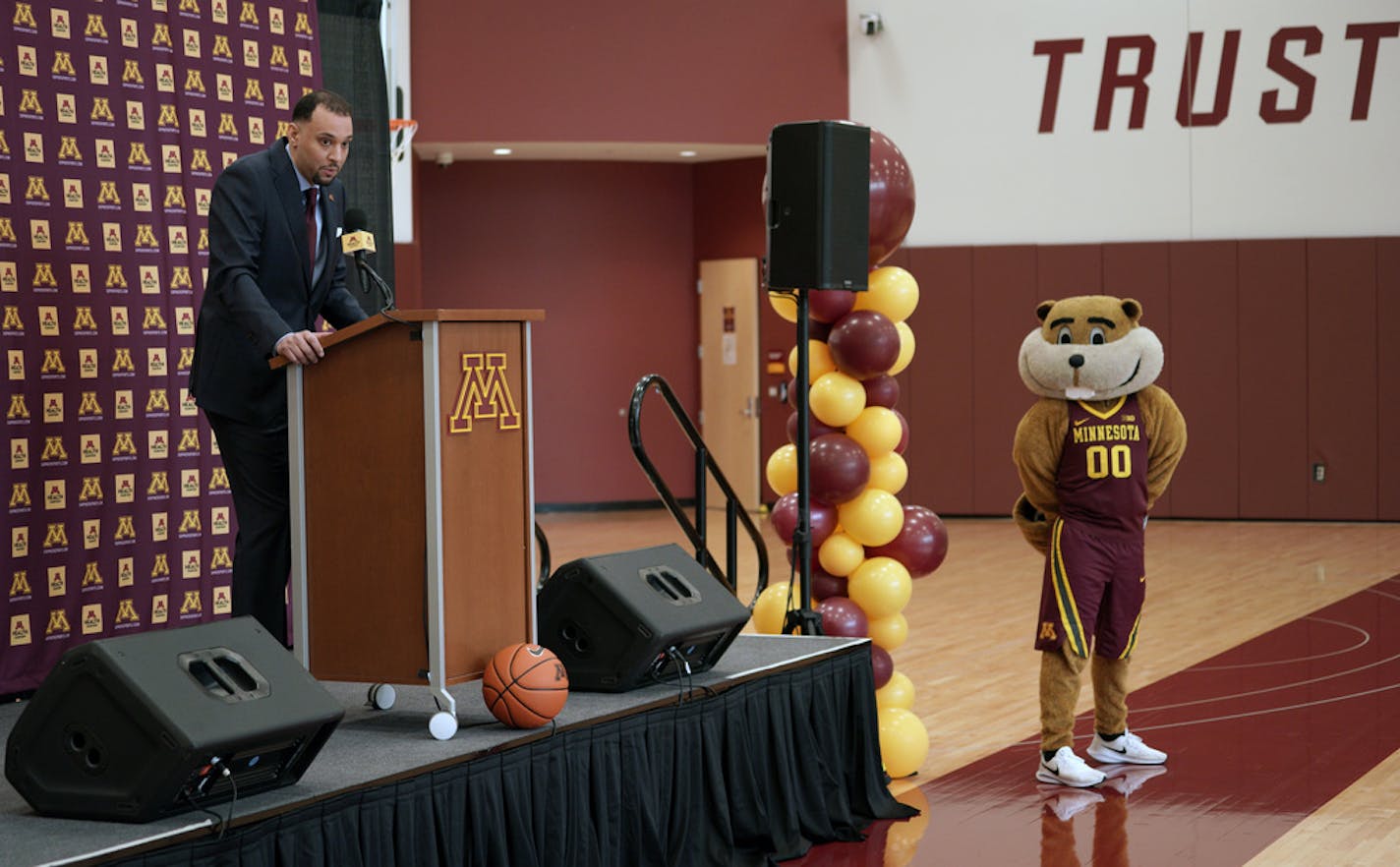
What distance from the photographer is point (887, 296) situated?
5.76 m

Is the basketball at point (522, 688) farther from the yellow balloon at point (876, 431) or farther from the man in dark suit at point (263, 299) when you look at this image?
the yellow balloon at point (876, 431)

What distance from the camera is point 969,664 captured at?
7676mm

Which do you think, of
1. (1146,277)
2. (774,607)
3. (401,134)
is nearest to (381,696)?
(774,607)

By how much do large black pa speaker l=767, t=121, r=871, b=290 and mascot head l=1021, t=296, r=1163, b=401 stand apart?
636 mm

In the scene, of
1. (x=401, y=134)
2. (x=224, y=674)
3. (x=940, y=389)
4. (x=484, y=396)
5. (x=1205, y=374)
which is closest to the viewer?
(x=224, y=674)

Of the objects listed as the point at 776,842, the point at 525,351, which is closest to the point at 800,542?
the point at 776,842

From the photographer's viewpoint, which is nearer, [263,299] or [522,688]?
[522,688]

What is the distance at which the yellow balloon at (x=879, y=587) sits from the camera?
18.5 ft

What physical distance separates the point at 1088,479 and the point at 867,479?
Result: 0.78 meters

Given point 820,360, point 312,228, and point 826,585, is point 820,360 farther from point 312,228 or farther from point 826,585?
point 312,228

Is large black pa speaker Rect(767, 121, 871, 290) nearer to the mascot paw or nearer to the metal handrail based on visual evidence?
the metal handrail

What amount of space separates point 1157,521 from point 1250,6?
13.5ft

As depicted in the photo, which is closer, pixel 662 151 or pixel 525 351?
pixel 525 351

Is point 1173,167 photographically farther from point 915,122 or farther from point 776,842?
point 776,842
